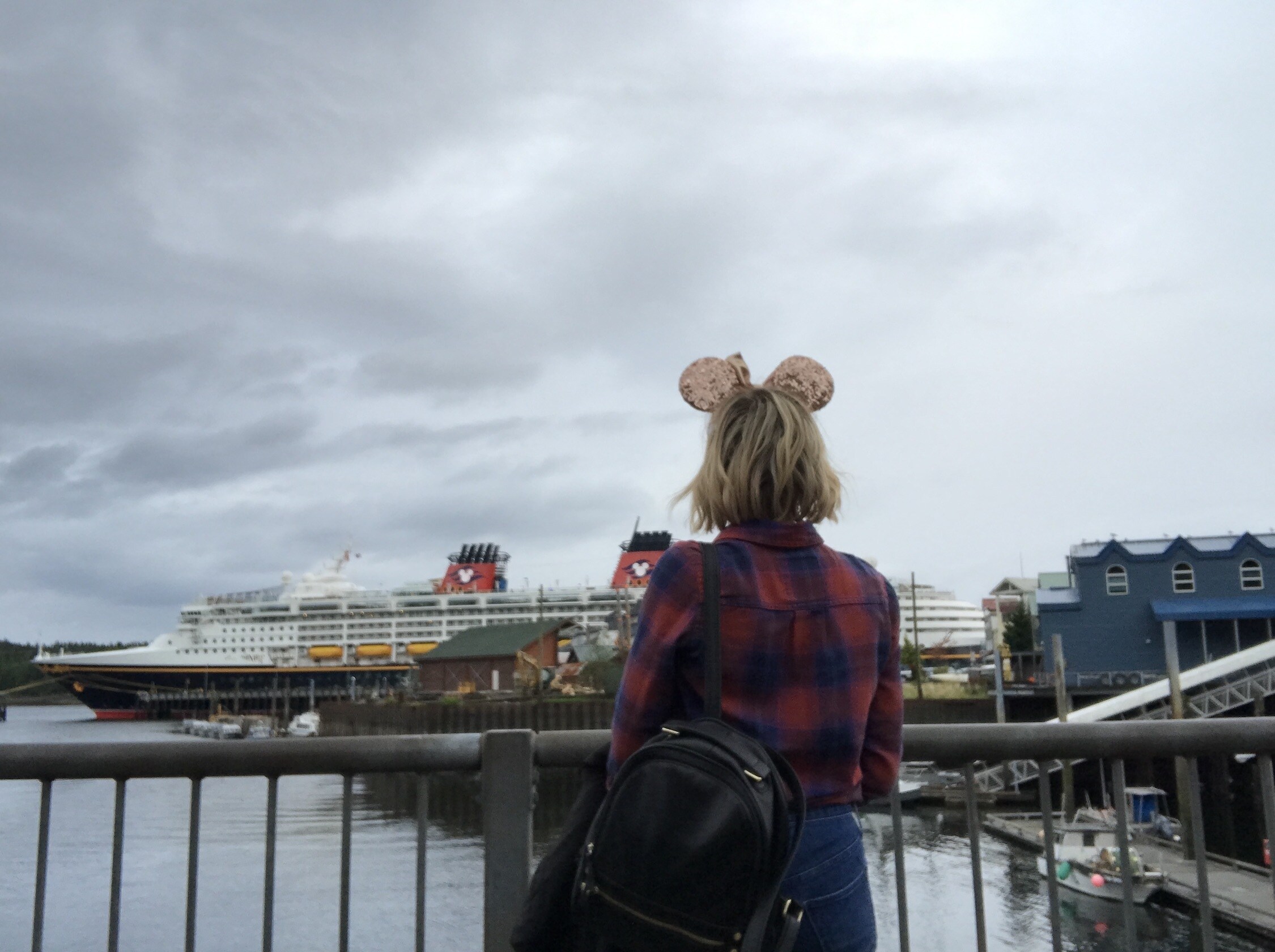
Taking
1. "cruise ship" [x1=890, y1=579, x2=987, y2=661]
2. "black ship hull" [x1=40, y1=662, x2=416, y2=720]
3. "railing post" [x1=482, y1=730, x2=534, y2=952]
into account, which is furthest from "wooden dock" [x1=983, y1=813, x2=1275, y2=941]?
"cruise ship" [x1=890, y1=579, x2=987, y2=661]

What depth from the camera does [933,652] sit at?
71.2m

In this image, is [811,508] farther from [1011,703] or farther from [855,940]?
[1011,703]

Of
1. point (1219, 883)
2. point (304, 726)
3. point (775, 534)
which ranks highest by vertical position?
point (775, 534)

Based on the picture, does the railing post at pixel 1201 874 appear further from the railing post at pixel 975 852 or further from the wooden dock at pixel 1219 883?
the wooden dock at pixel 1219 883

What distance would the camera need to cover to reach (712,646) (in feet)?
4.65

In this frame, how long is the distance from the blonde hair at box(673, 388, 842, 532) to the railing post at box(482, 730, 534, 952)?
0.80 meters

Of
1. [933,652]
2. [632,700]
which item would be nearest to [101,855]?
[632,700]

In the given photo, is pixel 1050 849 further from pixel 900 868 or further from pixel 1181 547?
pixel 1181 547

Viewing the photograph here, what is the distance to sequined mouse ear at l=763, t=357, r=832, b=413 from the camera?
5.92 feet

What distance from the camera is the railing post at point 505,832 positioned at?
2.12 meters

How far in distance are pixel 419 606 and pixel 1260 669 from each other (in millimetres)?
49244

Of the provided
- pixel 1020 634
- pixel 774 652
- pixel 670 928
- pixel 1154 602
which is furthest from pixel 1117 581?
pixel 670 928

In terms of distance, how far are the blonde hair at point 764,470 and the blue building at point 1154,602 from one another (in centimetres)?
2951

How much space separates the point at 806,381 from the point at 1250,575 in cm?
3296
